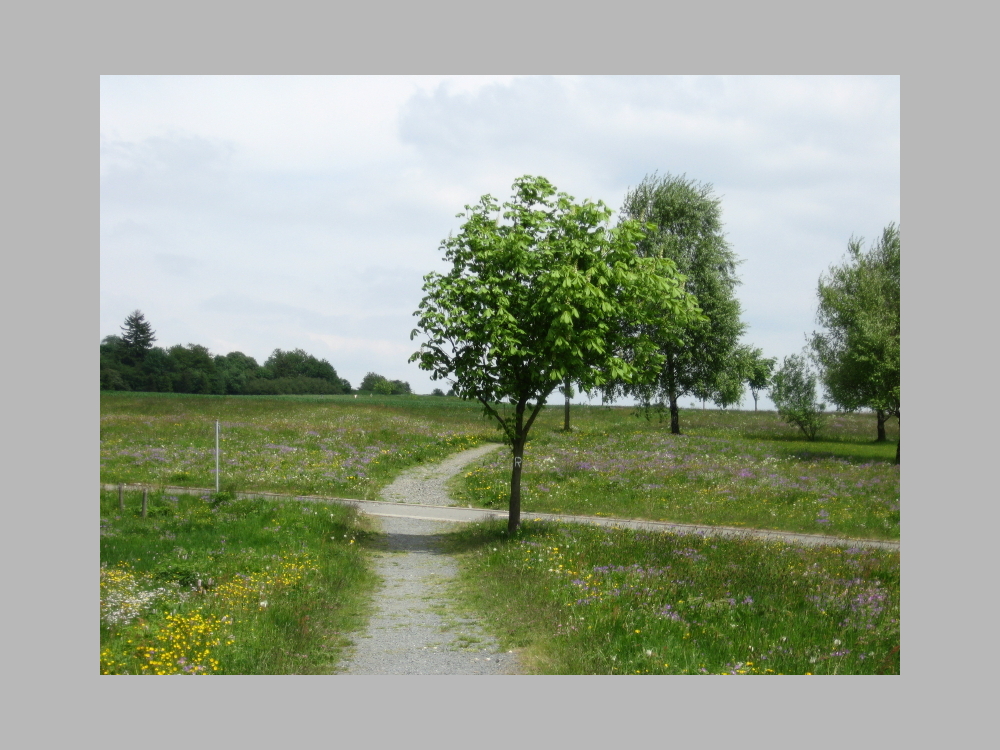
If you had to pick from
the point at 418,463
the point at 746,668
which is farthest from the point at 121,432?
the point at 746,668

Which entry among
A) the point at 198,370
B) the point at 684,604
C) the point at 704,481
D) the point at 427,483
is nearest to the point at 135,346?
the point at 198,370


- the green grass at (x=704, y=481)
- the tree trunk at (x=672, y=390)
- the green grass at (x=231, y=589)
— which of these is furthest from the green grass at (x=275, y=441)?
the tree trunk at (x=672, y=390)

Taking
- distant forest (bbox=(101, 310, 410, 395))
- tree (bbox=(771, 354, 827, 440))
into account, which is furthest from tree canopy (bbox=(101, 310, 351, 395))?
tree (bbox=(771, 354, 827, 440))

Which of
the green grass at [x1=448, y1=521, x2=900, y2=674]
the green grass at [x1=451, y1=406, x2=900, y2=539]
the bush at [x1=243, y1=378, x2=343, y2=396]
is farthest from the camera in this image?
the bush at [x1=243, y1=378, x2=343, y2=396]

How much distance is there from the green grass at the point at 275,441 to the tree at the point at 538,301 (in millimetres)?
11772

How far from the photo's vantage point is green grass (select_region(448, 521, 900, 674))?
10.3 m

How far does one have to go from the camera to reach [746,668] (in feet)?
32.4

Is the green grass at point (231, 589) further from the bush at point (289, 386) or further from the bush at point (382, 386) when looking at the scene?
the bush at point (382, 386)

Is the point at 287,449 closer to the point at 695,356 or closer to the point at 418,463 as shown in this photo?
the point at 418,463

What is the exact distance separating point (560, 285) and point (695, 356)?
33907 millimetres

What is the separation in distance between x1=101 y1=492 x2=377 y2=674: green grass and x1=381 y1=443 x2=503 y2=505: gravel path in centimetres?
790

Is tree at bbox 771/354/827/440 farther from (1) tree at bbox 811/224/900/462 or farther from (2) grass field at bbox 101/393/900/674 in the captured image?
(2) grass field at bbox 101/393/900/674

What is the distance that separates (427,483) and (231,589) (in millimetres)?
21056

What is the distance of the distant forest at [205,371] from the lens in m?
54.9
